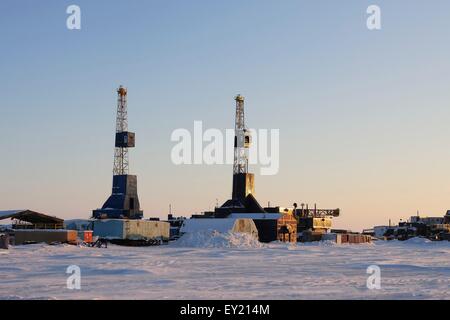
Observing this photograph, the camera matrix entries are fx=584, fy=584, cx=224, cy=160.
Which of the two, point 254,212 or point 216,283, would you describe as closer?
point 216,283

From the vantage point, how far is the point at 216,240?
79250mm

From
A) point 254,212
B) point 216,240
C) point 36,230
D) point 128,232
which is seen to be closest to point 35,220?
point 36,230

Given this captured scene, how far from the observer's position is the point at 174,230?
101000 mm

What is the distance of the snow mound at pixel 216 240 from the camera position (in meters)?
78.2

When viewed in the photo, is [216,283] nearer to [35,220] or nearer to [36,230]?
[36,230]

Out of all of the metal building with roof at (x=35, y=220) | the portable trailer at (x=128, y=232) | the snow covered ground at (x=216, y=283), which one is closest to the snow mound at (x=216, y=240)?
the portable trailer at (x=128, y=232)

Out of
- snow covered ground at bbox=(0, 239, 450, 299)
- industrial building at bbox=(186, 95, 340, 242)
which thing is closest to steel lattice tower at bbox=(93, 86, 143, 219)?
industrial building at bbox=(186, 95, 340, 242)

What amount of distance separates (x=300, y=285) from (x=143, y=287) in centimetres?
703

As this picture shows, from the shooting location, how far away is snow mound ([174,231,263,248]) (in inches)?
3078

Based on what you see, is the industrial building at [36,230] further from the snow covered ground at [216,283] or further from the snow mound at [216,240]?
the snow covered ground at [216,283]

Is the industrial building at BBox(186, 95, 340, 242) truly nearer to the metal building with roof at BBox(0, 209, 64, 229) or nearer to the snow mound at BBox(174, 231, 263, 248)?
the snow mound at BBox(174, 231, 263, 248)

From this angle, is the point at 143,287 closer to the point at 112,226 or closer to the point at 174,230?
the point at 112,226
